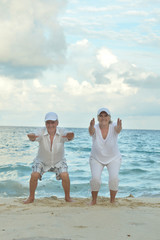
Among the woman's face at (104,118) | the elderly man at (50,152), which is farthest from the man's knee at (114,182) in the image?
the woman's face at (104,118)

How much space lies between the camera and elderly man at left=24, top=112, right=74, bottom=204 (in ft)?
19.6

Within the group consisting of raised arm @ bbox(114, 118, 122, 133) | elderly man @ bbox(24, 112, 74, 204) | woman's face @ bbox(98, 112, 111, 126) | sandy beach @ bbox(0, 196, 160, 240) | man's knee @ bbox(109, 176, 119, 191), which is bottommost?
sandy beach @ bbox(0, 196, 160, 240)

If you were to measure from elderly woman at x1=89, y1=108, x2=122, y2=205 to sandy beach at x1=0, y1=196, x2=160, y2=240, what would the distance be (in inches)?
17.7

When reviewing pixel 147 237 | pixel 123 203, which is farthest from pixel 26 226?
pixel 123 203

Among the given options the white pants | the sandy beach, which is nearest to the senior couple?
the white pants

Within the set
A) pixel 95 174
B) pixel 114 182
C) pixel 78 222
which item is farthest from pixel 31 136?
pixel 78 222

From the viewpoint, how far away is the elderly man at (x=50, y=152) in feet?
19.6

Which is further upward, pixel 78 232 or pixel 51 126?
pixel 51 126

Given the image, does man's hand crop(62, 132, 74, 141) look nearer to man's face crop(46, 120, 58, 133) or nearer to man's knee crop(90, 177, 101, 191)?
man's face crop(46, 120, 58, 133)

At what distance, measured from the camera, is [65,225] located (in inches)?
164

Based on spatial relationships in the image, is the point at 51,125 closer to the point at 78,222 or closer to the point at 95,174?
the point at 95,174

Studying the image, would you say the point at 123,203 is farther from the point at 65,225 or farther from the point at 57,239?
the point at 57,239

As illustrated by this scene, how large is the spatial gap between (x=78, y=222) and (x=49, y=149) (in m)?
1.98

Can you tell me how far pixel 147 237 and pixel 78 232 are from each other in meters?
0.84
